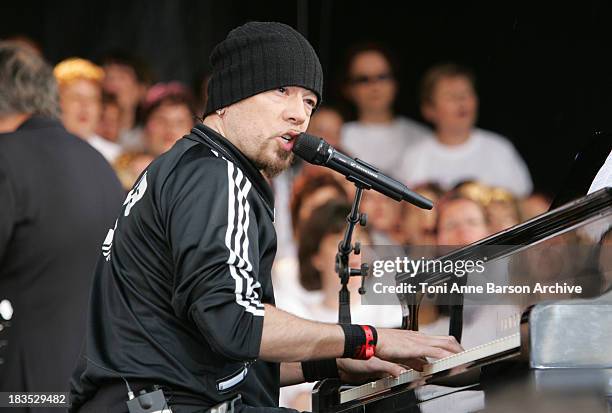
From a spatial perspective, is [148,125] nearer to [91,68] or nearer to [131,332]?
[91,68]

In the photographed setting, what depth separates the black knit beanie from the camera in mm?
2809

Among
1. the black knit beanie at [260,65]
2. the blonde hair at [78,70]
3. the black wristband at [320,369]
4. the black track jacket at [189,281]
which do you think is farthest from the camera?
the blonde hair at [78,70]

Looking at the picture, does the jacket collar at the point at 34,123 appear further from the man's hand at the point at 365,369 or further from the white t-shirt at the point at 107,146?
the man's hand at the point at 365,369

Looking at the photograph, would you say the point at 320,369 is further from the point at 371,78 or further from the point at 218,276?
the point at 371,78

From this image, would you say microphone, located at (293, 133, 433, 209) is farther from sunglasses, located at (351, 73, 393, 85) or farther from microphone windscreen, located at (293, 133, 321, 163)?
sunglasses, located at (351, 73, 393, 85)

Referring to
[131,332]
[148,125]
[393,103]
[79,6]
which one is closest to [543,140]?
[393,103]

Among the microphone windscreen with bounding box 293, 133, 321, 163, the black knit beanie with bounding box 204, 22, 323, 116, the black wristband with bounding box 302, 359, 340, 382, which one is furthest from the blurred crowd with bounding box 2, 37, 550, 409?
the microphone windscreen with bounding box 293, 133, 321, 163

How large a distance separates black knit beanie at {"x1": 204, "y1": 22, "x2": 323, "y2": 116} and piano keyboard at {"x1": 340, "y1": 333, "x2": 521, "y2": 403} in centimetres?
80

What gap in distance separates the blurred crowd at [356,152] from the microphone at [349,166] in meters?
2.42

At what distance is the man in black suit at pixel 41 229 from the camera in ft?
13.0

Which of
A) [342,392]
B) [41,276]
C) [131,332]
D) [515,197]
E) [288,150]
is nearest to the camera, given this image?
[131,332]

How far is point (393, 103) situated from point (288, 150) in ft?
9.09

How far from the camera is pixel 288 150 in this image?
2.79m

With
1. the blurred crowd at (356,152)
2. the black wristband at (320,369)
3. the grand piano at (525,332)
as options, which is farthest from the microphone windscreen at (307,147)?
the blurred crowd at (356,152)
